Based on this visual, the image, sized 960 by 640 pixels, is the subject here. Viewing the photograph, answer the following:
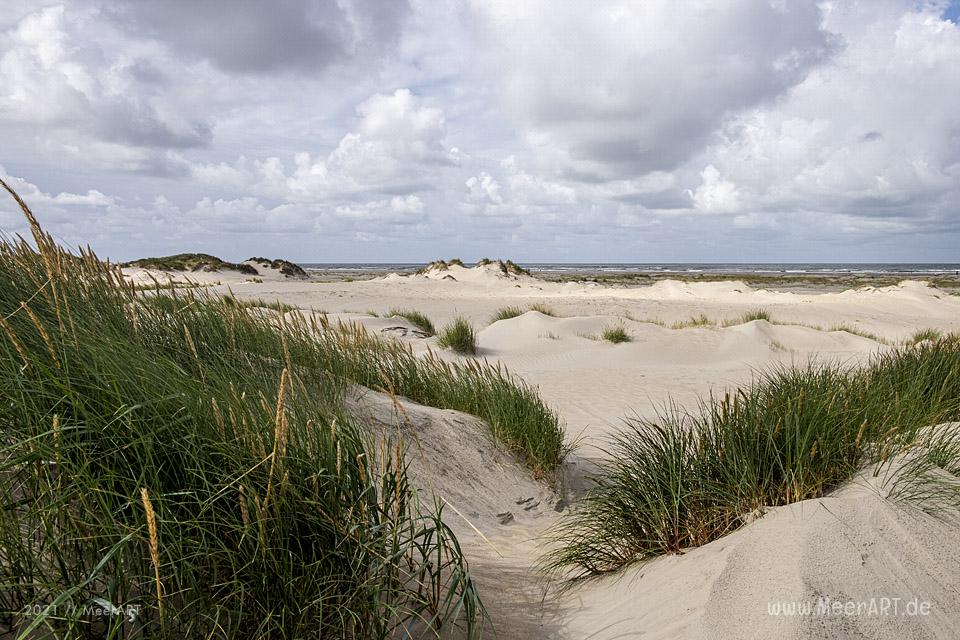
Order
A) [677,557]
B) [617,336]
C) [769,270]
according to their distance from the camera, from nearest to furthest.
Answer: [677,557]
[617,336]
[769,270]

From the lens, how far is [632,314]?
2139 cm

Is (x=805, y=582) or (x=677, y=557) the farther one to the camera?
(x=677, y=557)

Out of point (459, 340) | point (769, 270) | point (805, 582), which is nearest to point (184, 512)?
point (805, 582)

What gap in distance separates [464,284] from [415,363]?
28.1m

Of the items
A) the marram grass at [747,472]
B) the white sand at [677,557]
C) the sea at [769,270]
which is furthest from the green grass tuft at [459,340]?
the sea at [769,270]

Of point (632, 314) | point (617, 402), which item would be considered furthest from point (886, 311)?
point (617, 402)

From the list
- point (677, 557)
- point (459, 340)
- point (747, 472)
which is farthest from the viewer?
point (459, 340)

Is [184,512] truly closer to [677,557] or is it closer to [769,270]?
[677,557]

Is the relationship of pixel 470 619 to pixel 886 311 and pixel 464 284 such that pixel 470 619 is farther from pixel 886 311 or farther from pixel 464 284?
pixel 464 284

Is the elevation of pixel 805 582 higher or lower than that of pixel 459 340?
higher

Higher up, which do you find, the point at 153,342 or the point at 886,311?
the point at 153,342

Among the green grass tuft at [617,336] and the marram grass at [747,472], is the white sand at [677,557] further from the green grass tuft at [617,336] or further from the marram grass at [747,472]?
the green grass tuft at [617,336]

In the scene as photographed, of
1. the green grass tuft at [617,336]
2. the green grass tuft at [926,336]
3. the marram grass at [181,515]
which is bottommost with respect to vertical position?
the green grass tuft at [617,336]

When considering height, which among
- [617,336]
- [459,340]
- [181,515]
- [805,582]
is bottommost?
[617,336]
